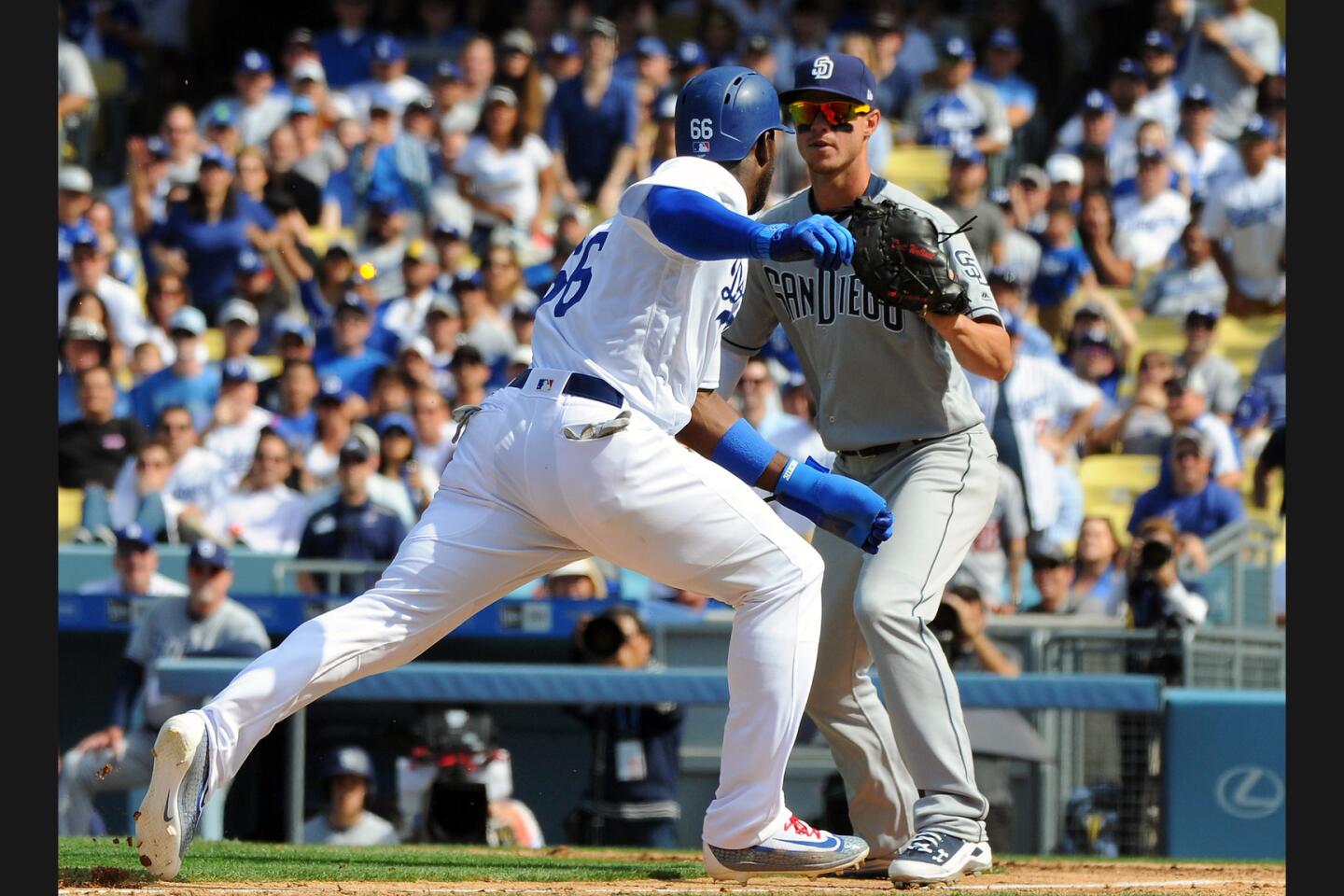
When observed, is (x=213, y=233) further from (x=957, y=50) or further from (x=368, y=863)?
(x=368, y=863)

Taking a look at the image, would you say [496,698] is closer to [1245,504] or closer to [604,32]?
[1245,504]

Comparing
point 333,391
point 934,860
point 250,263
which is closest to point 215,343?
point 250,263

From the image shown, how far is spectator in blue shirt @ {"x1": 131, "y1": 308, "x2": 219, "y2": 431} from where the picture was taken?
1145 centimetres

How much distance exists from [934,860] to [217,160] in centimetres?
938

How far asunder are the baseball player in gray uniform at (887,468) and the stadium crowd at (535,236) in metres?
3.50

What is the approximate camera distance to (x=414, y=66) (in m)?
16.4

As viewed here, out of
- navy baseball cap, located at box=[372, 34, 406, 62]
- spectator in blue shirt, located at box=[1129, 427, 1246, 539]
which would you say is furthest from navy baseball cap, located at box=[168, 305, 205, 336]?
spectator in blue shirt, located at box=[1129, 427, 1246, 539]

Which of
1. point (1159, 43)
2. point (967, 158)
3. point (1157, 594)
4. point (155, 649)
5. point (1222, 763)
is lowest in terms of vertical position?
point (1222, 763)

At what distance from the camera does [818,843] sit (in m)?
4.54

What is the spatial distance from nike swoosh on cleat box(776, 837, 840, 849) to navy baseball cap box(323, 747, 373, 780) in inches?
138

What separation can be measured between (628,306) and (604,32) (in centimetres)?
994

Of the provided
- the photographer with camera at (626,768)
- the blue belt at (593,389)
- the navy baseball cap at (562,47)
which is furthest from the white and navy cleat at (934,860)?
the navy baseball cap at (562,47)

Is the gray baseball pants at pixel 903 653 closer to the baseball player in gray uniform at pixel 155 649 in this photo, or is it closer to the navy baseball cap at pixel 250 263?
the baseball player in gray uniform at pixel 155 649

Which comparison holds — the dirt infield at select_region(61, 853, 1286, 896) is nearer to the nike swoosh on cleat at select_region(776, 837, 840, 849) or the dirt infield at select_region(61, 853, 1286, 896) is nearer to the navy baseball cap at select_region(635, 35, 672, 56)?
the nike swoosh on cleat at select_region(776, 837, 840, 849)
